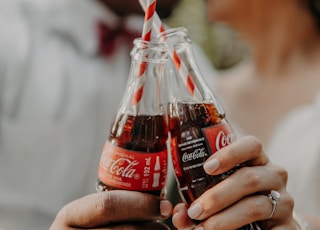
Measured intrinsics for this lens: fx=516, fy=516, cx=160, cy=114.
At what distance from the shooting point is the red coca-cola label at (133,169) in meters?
0.65

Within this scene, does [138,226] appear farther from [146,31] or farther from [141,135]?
[146,31]

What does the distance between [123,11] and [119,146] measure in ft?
3.16

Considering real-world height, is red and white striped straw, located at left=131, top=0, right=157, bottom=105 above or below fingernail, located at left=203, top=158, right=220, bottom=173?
above

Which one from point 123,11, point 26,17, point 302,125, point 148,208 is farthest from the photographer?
point 123,11

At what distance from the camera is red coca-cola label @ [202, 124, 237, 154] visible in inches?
25.6

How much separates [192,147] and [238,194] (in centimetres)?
8

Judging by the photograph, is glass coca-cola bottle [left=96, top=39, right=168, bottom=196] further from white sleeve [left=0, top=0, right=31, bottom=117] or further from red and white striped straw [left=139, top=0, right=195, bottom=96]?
white sleeve [left=0, top=0, right=31, bottom=117]

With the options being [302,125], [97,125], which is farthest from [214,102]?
[97,125]

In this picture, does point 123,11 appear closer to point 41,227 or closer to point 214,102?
point 41,227

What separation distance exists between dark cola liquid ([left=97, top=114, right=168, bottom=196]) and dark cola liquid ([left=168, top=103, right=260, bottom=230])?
0.06 feet

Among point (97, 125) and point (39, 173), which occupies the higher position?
point (97, 125)

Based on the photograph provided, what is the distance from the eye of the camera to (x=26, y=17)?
1.43 metres

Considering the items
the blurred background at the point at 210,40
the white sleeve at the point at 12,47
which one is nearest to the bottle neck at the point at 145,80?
the white sleeve at the point at 12,47

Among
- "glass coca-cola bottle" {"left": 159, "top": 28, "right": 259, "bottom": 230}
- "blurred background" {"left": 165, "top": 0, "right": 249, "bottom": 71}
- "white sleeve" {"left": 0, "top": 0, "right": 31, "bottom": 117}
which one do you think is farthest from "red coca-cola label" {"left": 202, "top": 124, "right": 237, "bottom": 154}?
"blurred background" {"left": 165, "top": 0, "right": 249, "bottom": 71}
